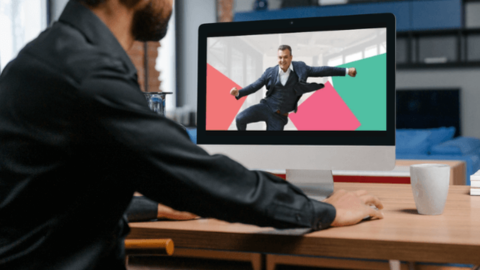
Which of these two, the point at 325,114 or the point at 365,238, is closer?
the point at 365,238

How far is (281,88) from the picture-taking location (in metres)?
1.18

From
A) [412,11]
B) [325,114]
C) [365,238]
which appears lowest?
[365,238]

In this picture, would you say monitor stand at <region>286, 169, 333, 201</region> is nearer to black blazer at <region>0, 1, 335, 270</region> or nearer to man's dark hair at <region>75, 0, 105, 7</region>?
black blazer at <region>0, 1, 335, 270</region>

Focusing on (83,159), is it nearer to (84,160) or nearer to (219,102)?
(84,160)

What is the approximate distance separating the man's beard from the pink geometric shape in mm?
513

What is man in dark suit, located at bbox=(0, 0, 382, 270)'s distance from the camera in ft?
1.81

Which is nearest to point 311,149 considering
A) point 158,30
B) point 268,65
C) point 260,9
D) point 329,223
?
point 268,65

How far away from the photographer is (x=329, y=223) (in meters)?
0.75

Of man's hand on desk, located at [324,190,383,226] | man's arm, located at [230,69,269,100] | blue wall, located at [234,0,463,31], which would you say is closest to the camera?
man's hand on desk, located at [324,190,383,226]

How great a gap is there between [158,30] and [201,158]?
10.2 inches

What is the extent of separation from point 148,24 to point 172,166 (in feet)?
0.86

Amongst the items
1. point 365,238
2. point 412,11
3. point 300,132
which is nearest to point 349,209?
point 365,238

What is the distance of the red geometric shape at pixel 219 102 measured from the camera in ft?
3.97

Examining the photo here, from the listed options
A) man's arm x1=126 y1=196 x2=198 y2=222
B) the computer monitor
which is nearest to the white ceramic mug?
the computer monitor
